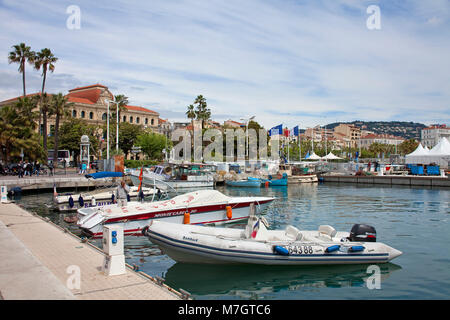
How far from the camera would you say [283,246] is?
11570 mm

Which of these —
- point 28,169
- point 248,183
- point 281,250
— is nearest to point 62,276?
point 281,250

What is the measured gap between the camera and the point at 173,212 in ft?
58.2

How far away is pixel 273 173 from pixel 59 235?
47992 mm

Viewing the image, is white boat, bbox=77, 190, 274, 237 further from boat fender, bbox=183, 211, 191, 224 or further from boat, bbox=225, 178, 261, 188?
boat, bbox=225, 178, 261, 188

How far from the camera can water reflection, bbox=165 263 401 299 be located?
35.1ft

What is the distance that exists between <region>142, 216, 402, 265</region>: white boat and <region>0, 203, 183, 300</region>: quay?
217 centimetres

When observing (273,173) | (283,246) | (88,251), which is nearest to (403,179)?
(273,173)

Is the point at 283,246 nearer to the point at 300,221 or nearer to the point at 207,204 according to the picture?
the point at 207,204

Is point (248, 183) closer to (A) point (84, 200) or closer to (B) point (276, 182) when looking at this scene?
(B) point (276, 182)

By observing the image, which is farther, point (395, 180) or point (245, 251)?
point (395, 180)

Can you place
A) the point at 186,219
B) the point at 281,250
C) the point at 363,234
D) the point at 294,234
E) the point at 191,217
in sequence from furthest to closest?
the point at 191,217 → the point at 186,219 → the point at 294,234 → the point at 363,234 → the point at 281,250

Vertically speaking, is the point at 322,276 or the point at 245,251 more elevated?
the point at 245,251

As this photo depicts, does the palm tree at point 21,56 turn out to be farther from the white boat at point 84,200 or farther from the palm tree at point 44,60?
the white boat at point 84,200

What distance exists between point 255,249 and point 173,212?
7.17 m
